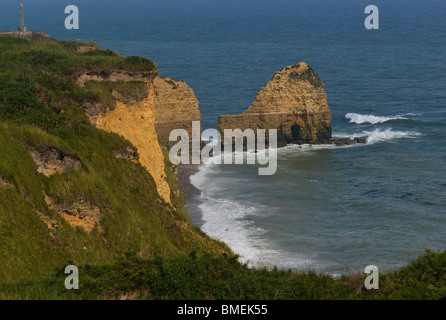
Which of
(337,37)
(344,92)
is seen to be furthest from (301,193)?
(337,37)

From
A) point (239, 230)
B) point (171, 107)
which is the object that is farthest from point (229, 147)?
point (239, 230)

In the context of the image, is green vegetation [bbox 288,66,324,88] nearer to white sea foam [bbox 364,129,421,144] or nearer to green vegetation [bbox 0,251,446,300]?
white sea foam [bbox 364,129,421,144]

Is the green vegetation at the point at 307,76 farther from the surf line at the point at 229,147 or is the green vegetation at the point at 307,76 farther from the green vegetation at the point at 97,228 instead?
the green vegetation at the point at 97,228

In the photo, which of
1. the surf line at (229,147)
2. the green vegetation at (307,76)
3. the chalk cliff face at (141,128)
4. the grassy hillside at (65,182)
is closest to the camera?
the grassy hillside at (65,182)

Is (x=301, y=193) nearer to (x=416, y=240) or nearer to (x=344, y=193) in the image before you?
(x=344, y=193)

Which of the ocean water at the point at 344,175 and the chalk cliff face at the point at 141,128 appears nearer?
the chalk cliff face at the point at 141,128

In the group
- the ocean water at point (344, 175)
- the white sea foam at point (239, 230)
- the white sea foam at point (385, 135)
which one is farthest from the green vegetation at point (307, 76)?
the white sea foam at point (239, 230)
